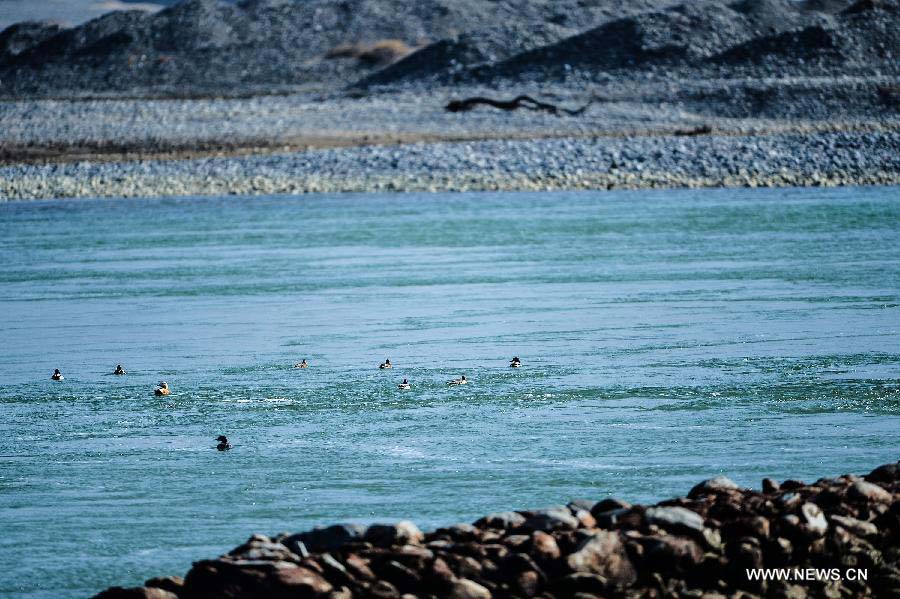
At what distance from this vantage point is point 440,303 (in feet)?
78.5

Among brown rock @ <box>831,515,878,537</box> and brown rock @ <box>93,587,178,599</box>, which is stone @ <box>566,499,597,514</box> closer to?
brown rock @ <box>831,515,878,537</box>

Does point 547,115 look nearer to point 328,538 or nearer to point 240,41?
point 328,538

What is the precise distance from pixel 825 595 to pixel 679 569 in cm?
94

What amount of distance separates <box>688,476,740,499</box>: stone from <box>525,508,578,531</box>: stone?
1.34 meters

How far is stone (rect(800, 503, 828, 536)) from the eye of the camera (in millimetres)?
9844

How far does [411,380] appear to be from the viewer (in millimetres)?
17000

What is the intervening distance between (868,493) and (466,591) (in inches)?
123

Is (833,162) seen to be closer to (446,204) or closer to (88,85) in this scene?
(446,204)

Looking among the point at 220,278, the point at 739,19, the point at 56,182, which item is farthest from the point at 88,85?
the point at 220,278

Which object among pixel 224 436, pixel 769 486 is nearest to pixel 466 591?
pixel 769 486

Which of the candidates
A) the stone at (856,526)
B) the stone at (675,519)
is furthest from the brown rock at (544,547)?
the stone at (856,526)

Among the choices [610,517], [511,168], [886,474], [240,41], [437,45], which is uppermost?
[240,41]

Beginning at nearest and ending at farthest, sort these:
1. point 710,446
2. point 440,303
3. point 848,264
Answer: point 710,446 < point 440,303 < point 848,264

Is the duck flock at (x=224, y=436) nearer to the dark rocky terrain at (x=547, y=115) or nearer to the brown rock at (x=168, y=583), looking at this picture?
the brown rock at (x=168, y=583)
